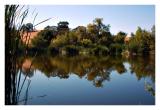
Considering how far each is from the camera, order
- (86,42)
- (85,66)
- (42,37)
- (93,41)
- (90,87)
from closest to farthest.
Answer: (42,37), (86,42), (93,41), (90,87), (85,66)

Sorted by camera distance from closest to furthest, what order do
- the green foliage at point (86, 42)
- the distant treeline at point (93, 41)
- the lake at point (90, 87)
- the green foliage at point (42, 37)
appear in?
1. the green foliage at point (42, 37)
2. the lake at point (90, 87)
3. the distant treeline at point (93, 41)
4. the green foliage at point (86, 42)

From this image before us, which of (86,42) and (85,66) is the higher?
(86,42)

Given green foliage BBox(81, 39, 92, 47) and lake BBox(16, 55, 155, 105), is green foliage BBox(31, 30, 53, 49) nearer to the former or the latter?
lake BBox(16, 55, 155, 105)

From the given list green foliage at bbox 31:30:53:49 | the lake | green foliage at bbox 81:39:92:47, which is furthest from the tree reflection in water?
green foliage at bbox 31:30:53:49

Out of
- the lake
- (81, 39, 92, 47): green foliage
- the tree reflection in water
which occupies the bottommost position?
the lake

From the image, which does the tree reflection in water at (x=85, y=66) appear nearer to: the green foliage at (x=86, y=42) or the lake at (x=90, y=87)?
the lake at (x=90, y=87)

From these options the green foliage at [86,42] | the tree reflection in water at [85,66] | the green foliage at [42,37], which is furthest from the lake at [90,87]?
the green foliage at [86,42]

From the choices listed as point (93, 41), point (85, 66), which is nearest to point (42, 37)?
point (93, 41)

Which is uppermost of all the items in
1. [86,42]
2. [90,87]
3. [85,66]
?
[86,42]

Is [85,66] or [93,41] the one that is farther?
[85,66]

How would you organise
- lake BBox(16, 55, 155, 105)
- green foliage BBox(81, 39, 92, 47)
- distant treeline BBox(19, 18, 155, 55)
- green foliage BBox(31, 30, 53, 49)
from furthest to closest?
green foliage BBox(81, 39, 92, 47), distant treeline BBox(19, 18, 155, 55), lake BBox(16, 55, 155, 105), green foliage BBox(31, 30, 53, 49)

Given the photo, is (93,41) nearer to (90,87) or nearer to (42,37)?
(90,87)
